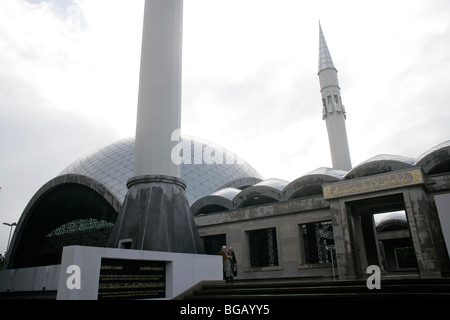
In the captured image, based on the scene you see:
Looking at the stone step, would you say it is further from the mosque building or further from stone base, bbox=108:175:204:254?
the mosque building

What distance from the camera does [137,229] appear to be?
37.0 ft

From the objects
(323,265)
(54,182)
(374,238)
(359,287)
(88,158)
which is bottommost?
(359,287)

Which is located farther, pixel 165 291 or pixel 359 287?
pixel 165 291

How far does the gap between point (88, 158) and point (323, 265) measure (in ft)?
81.7

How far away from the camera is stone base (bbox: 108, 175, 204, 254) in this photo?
11109 mm

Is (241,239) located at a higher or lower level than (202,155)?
lower

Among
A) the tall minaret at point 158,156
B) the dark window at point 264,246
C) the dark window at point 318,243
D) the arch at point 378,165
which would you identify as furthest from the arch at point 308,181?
the tall minaret at point 158,156

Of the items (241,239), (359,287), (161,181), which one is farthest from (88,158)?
(359,287)

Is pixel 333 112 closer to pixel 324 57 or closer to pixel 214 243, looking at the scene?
pixel 324 57

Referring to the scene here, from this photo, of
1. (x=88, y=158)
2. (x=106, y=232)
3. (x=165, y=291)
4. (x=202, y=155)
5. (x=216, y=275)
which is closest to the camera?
(x=165, y=291)

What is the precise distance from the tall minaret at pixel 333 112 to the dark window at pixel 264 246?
1070cm

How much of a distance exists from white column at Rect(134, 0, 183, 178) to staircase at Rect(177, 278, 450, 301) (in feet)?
16.4

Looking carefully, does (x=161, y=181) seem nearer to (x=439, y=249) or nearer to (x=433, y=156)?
(x=439, y=249)

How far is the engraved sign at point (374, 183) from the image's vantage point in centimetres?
1311
